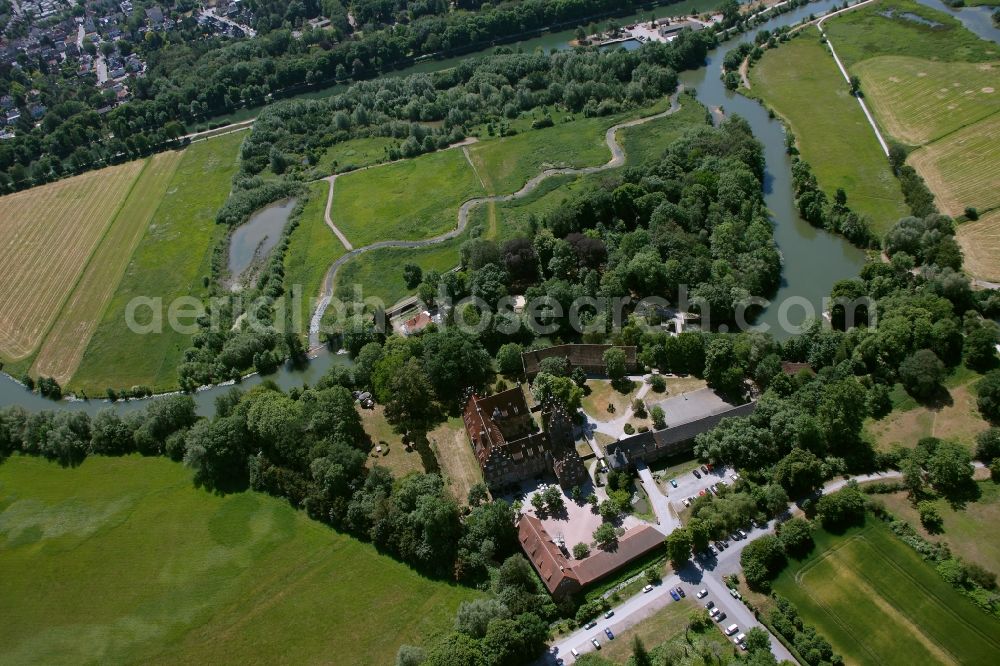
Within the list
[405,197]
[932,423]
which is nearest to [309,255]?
[405,197]

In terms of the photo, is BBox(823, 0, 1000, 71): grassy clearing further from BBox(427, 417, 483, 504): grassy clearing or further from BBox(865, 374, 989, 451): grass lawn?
BBox(427, 417, 483, 504): grassy clearing

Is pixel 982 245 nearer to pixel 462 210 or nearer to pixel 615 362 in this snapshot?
pixel 615 362

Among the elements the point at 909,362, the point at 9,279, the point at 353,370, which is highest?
the point at 909,362

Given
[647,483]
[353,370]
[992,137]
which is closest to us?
[647,483]

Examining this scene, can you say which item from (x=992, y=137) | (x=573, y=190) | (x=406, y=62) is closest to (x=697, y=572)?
(x=573, y=190)

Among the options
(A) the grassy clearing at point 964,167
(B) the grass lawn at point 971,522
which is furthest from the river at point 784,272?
(B) the grass lawn at point 971,522

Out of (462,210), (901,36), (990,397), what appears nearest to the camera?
(990,397)

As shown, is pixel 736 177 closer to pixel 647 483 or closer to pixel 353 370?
pixel 647 483
